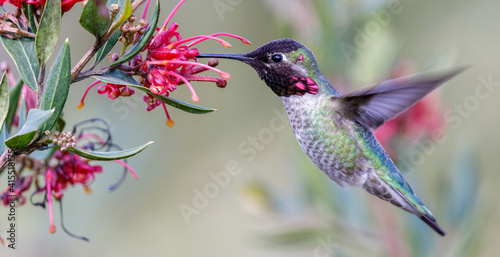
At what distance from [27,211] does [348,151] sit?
5.98 feet

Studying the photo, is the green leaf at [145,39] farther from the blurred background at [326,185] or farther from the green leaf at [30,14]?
the blurred background at [326,185]

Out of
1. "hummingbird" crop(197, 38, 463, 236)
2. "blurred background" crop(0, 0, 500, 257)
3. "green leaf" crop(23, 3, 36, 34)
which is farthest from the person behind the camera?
"blurred background" crop(0, 0, 500, 257)

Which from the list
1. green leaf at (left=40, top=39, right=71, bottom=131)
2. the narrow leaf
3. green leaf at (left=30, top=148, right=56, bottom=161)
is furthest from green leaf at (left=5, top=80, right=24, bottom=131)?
green leaf at (left=40, top=39, right=71, bottom=131)

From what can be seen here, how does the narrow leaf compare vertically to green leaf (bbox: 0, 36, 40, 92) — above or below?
below

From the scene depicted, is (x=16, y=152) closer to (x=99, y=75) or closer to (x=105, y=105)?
(x=99, y=75)

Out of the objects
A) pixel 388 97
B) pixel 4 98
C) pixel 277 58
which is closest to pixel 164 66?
pixel 4 98

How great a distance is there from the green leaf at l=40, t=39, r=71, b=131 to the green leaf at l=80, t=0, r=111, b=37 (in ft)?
0.21

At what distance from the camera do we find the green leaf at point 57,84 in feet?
3.69

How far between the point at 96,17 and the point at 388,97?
0.90m

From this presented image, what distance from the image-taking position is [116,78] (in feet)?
3.97

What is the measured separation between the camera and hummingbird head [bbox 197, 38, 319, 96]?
1.66 m

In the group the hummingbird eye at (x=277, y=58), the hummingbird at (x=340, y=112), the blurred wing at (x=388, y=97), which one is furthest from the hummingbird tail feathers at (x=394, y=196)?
the hummingbird eye at (x=277, y=58)

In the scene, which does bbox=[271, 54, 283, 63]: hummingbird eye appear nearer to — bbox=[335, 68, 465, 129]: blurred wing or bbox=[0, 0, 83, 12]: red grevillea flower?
bbox=[335, 68, 465, 129]: blurred wing

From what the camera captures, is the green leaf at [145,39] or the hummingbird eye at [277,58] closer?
the green leaf at [145,39]
